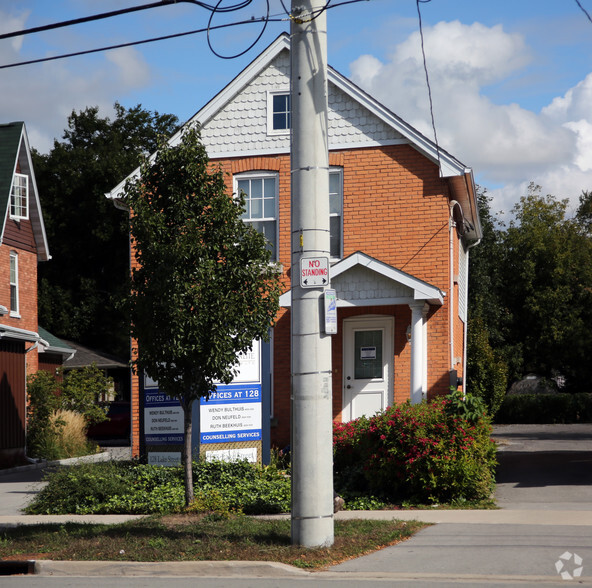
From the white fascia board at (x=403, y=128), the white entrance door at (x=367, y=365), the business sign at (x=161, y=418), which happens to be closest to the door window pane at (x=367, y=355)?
the white entrance door at (x=367, y=365)

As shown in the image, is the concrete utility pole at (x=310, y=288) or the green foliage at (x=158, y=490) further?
the green foliage at (x=158, y=490)

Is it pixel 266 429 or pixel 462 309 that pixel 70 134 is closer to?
pixel 462 309

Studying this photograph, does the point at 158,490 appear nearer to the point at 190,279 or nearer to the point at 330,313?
the point at 190,279

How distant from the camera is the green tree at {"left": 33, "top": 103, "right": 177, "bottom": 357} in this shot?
41.7 meters

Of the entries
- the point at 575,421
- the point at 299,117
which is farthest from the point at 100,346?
the point at 299,117

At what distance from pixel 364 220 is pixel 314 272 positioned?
28.2ft

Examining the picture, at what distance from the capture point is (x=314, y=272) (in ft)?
28.0

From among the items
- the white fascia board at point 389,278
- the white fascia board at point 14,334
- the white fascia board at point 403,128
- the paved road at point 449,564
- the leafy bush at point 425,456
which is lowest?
the paved road at point 449,564

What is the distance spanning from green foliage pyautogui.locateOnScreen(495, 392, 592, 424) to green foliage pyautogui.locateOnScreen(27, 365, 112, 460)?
19.3 metres

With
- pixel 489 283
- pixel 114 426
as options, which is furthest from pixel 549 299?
pixel 114 426

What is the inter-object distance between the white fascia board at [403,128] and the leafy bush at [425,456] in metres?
5.40

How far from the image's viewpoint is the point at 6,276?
25.6 metres

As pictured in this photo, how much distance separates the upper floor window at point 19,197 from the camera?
26375mm

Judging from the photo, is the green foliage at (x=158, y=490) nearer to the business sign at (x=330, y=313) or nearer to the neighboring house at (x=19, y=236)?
the business sign at (x=330, y=313)
